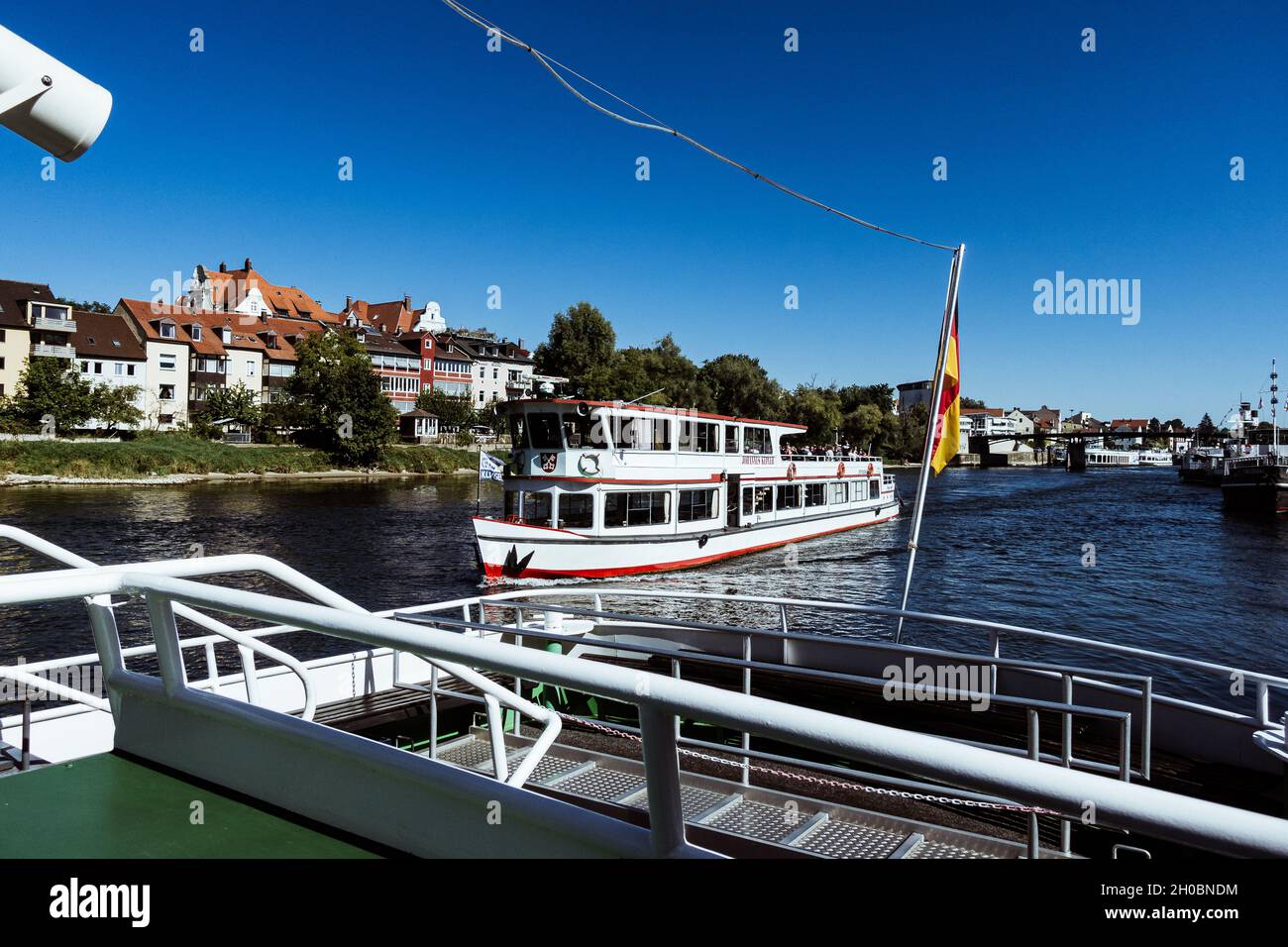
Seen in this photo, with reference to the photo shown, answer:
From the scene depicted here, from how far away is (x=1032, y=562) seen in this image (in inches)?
1443

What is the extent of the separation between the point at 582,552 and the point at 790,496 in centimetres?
1440

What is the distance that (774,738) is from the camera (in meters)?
1.78

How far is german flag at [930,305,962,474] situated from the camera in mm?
11820

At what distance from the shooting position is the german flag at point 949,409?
11.8m

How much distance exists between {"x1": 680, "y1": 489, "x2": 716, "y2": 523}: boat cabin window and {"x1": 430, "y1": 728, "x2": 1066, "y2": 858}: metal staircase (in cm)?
2432

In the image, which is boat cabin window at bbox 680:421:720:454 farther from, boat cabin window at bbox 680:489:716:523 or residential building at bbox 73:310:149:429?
residential building at bbox 73:310:149:429

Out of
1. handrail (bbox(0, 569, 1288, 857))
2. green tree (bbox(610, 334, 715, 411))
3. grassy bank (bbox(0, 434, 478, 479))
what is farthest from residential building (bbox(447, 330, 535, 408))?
handrail (bbox(0, 569, 1288, 857))

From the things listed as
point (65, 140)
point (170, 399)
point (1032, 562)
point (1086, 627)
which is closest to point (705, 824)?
point (65, 140)

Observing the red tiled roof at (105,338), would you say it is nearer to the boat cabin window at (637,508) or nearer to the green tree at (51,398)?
the green tree at (51,398)
